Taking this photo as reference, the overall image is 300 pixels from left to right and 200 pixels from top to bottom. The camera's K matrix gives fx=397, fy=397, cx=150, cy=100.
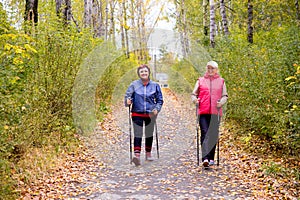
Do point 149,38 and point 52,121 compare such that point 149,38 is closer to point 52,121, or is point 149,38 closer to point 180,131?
point 180,131

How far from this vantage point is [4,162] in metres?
4.58

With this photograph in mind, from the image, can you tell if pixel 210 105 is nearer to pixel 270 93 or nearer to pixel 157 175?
pixel 270 93

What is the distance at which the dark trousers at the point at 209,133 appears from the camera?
24.5 ft

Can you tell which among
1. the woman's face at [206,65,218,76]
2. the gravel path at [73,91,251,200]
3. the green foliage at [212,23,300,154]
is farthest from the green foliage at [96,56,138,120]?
the woman's face at [206,65,218,76]

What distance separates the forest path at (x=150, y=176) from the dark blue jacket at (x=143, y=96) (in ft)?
3.70

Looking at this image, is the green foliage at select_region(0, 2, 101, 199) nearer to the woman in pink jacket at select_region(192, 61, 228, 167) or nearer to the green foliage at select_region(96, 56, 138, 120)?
the woman in pink jacket at select_region(192, 61, 228, 167)

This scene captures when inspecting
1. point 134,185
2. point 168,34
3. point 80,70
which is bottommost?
point 134,185

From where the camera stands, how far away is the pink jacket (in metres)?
7.41

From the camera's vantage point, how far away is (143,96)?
26.0 ft

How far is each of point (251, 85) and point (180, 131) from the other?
4.71m

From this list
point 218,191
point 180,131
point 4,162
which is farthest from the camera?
point 180,131

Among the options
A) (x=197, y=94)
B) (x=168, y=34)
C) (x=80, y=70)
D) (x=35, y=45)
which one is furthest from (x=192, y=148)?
(x=168, y=34)

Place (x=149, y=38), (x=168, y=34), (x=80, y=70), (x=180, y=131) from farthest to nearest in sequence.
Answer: (x=149, y=38) < (x=168, y=34) < (x=180, y=131) < (x=80, y=70)

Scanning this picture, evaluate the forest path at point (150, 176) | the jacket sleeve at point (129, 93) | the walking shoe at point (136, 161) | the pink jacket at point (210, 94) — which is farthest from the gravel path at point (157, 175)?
the jacket sleeve at point (129, 93)
